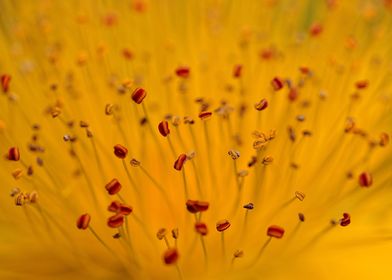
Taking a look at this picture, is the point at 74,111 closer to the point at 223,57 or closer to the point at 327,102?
the point at 223,57

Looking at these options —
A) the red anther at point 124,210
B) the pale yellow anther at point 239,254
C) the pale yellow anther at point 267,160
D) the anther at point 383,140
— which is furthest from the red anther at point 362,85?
the red anther at point 124,210

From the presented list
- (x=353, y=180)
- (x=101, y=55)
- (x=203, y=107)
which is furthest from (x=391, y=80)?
(x=101, y=55)

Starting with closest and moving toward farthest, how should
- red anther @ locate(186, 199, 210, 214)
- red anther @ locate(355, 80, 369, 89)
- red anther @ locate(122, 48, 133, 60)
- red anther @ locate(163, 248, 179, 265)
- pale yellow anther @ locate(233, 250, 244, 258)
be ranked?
1. red anther @ locate(163, 248, 179, 265)
2. red anther @ locate(186, 199, 210, 214)
3. pale yellow anther @ locate(233, 250, 244, 258)
4. red anther @ locate(355, 80, 369, 89)
5. red anther @ locate(122, 48, 133, 60)

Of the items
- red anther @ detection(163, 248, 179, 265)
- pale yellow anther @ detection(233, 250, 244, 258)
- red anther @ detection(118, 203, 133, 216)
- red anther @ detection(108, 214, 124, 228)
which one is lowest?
red anther @ detection(163, 248, 179, 265)

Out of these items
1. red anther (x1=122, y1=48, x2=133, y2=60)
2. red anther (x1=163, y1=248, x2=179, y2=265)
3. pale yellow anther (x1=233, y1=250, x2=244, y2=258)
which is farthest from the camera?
red anther (x1=122, y1=48, x2=133, y2=60)

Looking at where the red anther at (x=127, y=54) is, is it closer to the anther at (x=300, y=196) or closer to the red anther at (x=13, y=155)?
the red anther at (x=13, y=155)

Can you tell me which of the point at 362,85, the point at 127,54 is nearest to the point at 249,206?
the point at 362,85

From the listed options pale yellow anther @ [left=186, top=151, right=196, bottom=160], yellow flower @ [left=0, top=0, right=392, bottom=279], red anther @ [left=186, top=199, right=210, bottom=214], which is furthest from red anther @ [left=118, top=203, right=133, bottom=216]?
pale yellow anther @ [left=186, top=151, right=196, bottom=160]

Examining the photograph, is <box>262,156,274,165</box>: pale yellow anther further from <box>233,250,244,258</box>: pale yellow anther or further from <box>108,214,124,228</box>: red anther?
<box>108,214,124,228</box>: red anther

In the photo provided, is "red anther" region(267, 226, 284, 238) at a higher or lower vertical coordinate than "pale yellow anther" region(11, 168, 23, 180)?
lower
